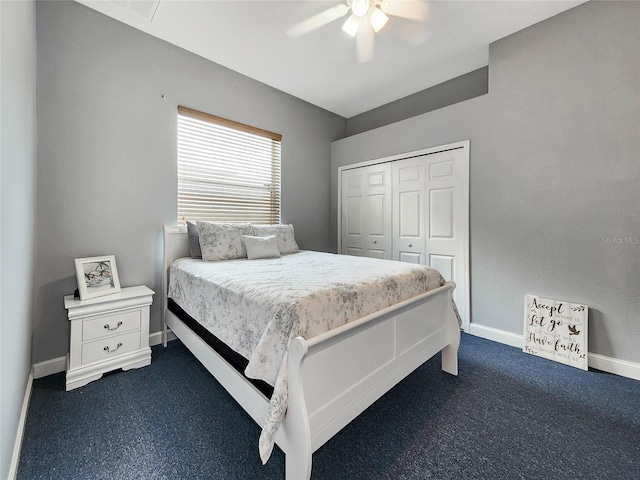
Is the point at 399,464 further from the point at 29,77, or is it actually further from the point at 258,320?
the point at 29,77

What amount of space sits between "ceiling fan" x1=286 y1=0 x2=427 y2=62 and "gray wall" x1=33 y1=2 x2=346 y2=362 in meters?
A: 1.16

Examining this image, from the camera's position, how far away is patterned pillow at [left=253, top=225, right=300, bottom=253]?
291cm

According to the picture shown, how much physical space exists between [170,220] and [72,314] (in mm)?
1067

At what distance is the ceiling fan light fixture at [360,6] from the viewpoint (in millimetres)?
1881

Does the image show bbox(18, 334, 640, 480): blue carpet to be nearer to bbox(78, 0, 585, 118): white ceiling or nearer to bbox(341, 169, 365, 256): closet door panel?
bbox(341, 169, 365, 256): closet door panel

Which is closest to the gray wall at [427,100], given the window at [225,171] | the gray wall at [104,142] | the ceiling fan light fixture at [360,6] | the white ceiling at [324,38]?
the white ceiling at [324,38]

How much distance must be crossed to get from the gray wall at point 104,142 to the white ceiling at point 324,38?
0.23 m

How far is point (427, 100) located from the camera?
3420mm

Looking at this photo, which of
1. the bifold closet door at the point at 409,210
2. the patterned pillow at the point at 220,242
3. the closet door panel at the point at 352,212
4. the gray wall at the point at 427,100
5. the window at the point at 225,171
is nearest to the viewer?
the patterned pillow at the point at 220,242

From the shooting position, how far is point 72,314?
5.82 ft

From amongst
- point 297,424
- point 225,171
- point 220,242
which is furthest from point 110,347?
point 225,171

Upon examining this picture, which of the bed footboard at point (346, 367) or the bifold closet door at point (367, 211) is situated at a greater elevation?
the bifold closet door at point (367, 211)

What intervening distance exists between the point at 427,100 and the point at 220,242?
9.95 feet

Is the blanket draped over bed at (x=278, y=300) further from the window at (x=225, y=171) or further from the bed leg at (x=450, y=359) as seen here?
the window at (x=225, y=171)
